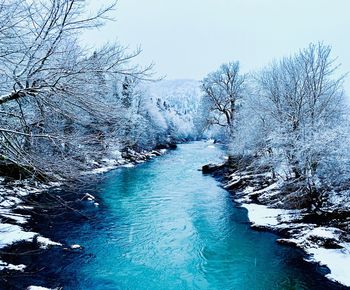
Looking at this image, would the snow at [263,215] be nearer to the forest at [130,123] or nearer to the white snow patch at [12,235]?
the forest at [130,123]

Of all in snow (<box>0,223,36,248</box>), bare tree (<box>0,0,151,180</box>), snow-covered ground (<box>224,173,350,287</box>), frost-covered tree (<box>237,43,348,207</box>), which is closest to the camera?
bare tree (<box>0,0,151,180</box>)

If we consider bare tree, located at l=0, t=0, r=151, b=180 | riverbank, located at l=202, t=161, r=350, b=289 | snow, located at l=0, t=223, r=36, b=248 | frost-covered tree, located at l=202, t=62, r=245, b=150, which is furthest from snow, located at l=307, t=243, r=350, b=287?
frost-covered tree, located at l=202, t=62, r=245, b=150

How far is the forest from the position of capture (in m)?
4.12

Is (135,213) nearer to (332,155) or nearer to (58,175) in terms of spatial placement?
(332,155)

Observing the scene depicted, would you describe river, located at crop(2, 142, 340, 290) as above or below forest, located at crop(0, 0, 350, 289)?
below

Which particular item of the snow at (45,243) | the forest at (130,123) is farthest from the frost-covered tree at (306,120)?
the snow at (45,243)

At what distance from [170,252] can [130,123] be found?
5.45 meters

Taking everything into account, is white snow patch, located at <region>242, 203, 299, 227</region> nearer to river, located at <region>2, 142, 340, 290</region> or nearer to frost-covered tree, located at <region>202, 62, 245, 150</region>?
river, located at <region>2, 142, 340, 290</region>

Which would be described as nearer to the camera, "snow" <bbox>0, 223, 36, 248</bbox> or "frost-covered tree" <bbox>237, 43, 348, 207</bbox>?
"snow" <bbox>0, 223, 36, 248</bbox>

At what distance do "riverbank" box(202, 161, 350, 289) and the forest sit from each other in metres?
0.07

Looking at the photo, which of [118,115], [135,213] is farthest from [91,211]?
[118,115]

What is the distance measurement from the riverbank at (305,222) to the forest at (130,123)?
0.24 ft

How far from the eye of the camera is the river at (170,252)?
9875 mm

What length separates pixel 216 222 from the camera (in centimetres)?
1585
